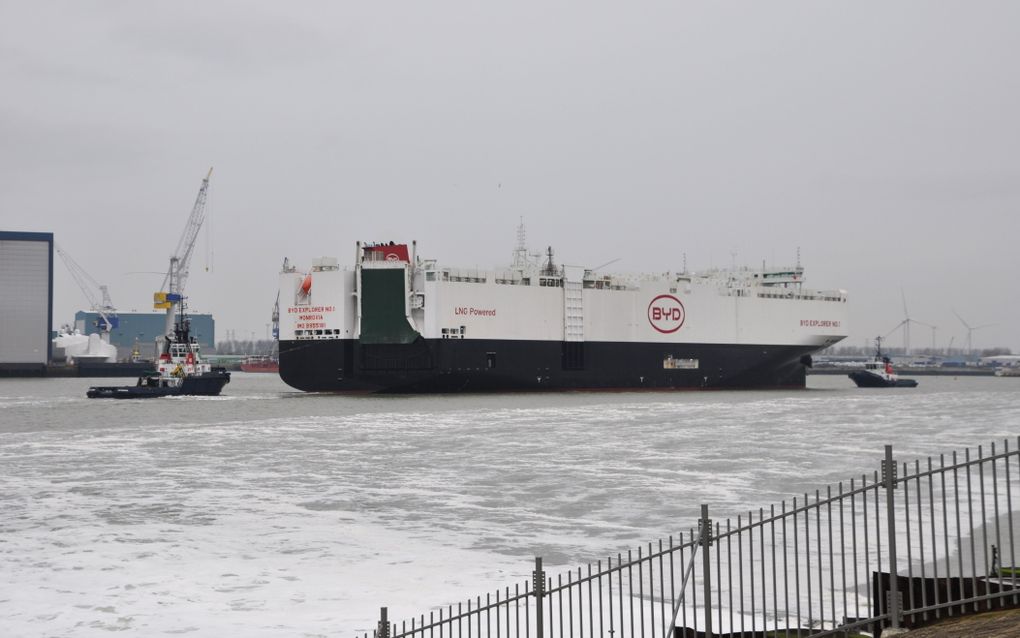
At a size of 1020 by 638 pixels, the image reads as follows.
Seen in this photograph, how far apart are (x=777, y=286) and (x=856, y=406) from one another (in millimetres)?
41864

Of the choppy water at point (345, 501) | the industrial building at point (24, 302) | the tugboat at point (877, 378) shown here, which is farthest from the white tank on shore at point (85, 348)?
the choppy water at point (345, 501)

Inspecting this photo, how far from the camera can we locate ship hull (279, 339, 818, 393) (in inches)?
2795

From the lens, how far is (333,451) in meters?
30.8

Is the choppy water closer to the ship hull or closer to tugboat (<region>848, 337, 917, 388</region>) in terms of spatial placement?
the ship hull

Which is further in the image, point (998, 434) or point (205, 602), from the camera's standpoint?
point (998, 434)

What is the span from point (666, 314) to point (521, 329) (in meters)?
13.8

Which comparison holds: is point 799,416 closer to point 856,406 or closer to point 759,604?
point 856,406

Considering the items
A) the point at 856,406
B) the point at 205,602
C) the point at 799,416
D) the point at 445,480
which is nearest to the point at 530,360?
the point at 856,406

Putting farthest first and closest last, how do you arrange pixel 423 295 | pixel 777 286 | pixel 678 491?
pixel 777 286
pixel 423 295
pixel 678 491

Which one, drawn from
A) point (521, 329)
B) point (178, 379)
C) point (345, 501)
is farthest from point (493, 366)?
point (345, 501)

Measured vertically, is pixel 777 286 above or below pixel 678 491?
above

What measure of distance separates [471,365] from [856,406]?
86.3 feet

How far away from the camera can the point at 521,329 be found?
75.1 metres

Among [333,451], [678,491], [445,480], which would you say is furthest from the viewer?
[333,451]
